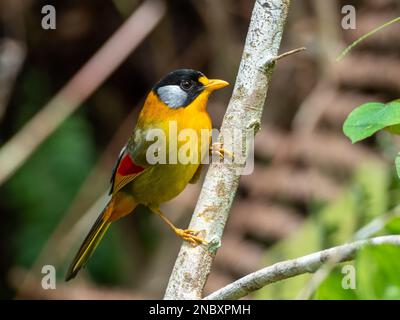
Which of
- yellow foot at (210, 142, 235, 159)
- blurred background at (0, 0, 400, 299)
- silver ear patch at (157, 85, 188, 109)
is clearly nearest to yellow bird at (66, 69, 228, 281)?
silver ear patch at (157, 85, 188, 109)

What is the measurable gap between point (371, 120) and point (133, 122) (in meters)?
3.15

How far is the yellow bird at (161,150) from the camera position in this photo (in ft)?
8.79

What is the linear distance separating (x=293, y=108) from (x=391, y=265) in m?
2.78

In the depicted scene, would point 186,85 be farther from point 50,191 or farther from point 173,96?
point 50,191

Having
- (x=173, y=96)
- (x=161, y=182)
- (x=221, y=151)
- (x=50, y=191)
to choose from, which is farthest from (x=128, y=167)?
(x=50, y=191)

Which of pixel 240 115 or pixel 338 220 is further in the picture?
pixel 338 220

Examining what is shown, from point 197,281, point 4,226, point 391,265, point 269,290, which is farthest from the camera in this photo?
point 4,226

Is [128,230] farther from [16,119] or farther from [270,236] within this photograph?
[270,236]

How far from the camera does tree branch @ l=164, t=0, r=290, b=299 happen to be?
1938mm

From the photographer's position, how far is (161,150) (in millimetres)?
2713

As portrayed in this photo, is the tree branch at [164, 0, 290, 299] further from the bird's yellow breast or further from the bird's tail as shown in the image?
the bird's tail

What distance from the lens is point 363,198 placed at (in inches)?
124

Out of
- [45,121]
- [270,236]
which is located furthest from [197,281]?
[45,121]

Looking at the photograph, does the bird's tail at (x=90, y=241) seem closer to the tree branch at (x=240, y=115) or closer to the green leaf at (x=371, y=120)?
the tree branch at (x=240, y=115)
